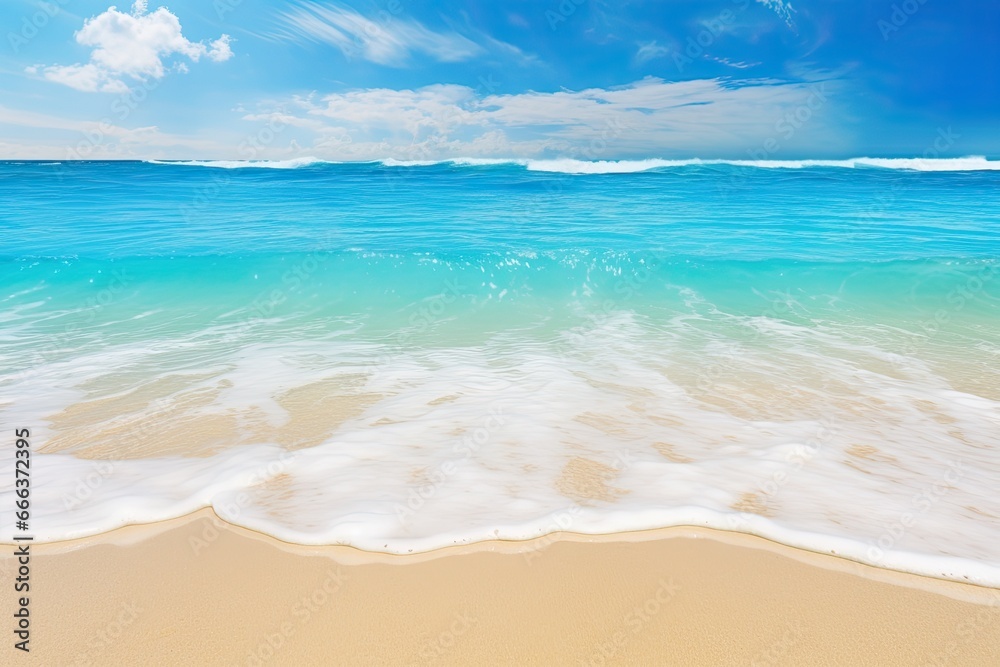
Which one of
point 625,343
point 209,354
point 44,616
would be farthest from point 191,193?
point 44,616

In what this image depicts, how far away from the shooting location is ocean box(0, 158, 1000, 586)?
3.04 meters

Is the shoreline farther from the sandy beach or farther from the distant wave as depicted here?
the distant wave

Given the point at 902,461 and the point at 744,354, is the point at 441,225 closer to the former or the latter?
the point at 744,354

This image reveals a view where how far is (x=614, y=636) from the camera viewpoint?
2158 mm

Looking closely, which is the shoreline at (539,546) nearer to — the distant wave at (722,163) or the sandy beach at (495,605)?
the sandy beach at (495,605)

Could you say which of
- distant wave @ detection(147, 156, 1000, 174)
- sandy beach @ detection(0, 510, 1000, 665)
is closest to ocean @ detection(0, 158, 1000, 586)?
sandy beach @ detection(0, 510, 1000, 665)

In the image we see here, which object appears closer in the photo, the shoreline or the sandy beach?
the sandy beach

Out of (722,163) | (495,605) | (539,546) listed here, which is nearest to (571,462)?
(539,546)

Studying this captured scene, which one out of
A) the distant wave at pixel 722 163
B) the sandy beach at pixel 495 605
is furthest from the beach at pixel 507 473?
the distant wave at pixel 722 163

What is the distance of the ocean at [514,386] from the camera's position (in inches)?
120

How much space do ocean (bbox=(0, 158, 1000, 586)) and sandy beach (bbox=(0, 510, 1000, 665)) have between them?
0.17 m

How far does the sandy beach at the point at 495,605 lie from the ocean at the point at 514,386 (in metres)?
0.17

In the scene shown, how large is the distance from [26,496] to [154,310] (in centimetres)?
665

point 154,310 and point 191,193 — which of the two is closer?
point 154,310
